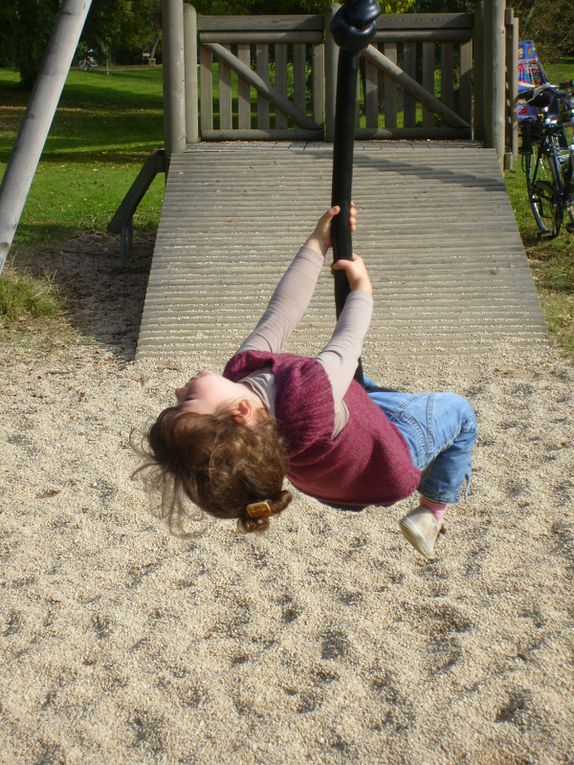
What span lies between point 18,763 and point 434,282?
5341 mm

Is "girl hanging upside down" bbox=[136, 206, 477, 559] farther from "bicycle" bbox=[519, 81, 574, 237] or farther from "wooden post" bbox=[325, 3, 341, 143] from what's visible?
"bicycle" bbox=[519, 81, 574, 237]

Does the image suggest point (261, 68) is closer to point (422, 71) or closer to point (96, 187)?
point (422, 71)

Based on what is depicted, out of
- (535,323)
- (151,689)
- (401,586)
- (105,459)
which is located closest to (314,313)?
(535,323)

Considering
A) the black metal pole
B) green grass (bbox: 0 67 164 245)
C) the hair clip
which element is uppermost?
the black metal pole

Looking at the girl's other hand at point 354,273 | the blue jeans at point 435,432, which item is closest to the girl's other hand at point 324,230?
the girl's other hand at point 354,273

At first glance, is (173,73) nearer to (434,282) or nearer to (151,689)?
(434,282)

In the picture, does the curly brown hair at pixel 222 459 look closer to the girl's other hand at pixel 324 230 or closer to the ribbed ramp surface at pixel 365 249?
the girl's other hand at pixel 324 230

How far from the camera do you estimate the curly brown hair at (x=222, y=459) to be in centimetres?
247

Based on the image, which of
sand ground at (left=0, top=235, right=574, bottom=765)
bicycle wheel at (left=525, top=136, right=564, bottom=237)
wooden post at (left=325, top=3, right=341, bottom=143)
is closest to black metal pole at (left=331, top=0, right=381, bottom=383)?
sand ground at (left=0, top=235, right=574, bottom=765)

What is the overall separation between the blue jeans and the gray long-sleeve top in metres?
0.32

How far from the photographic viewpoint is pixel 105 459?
5.52 meters

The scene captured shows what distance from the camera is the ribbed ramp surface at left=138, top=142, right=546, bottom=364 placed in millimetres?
7297

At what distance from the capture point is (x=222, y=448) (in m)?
2.46

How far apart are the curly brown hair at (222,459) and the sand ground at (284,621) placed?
1.01 meters
